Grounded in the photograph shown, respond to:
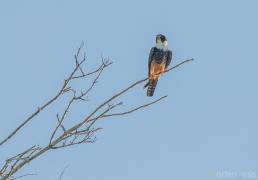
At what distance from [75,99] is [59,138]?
21.9 inches

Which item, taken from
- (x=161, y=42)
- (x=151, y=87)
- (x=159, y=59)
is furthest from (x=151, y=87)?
(x=161, y=42)

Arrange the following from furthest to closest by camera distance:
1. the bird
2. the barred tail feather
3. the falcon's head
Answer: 1. the falcon's head
2. the bird
3. the barred tail feather

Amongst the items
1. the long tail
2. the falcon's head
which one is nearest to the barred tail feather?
the long tail

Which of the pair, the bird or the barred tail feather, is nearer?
the barred tail feather

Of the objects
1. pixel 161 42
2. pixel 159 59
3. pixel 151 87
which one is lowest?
pixel 151 87

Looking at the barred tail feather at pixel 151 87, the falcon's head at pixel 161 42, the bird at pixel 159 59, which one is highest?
the falcon's head at pixel 161 42

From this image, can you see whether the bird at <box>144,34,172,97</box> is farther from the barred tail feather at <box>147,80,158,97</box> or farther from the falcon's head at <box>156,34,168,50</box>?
the barred tail feather at <box>147,80,158,97</box>

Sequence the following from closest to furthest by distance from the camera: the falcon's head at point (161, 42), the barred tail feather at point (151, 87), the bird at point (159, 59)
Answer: the barred tail feather at point (151, 87) < the bird at point (159, 59) < the falcon's head at point (161, 42)

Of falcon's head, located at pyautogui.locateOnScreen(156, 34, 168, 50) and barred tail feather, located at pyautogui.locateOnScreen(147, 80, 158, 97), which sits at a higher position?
falcon's head, located at pyautogui.locateOnScreen(156, 34, 168, 50)

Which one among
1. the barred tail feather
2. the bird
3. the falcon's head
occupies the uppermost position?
the falcon's head

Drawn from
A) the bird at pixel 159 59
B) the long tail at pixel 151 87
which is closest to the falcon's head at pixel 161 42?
the bird at pixel 159 59

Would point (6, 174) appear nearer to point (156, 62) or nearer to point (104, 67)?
point (104, 67)

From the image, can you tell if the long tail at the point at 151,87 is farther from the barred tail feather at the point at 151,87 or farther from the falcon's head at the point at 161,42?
the falcon's head at the point at 161,42

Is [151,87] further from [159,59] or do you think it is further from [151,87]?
[159,59]
